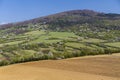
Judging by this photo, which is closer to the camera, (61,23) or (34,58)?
(34,58)

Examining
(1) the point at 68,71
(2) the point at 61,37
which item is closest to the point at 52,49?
(2) the point at 61,37

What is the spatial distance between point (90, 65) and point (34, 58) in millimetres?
4599

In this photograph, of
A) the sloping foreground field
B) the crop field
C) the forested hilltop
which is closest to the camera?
the sloping foreground field

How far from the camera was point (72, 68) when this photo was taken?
1549cm

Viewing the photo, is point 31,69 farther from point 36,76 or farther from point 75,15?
point 75,15

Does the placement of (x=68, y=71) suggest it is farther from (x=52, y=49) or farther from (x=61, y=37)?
(x=61, y=37)

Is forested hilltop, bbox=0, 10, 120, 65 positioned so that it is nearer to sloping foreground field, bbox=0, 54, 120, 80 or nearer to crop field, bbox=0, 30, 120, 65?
crop field, bbox=0, 30, 120, 65

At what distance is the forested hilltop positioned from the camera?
131ft

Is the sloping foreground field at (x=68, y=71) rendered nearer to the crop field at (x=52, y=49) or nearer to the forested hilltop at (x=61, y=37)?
the crop field at (x=52, y=49)

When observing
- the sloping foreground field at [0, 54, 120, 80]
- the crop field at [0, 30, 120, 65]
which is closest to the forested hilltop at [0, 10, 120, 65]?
the crop field at [0, 30, 120, 65]

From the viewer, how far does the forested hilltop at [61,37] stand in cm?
4003

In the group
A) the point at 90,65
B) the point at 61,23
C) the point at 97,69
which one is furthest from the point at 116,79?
the point at 61,23

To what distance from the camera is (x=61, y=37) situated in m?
73.2

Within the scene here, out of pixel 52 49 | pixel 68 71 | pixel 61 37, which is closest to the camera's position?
pixel 68 71
